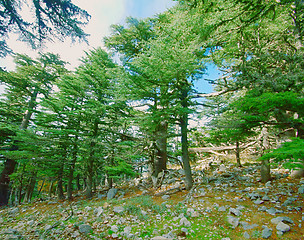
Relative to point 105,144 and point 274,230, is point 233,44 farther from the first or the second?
point 105,144

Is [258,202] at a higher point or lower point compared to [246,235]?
higher

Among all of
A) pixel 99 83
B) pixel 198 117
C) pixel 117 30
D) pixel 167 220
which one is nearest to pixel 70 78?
pixel 99 83

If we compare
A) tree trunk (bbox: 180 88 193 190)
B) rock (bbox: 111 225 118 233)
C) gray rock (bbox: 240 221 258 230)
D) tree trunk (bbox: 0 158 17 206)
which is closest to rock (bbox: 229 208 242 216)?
gray rock (bbox: 240 221 258 230)

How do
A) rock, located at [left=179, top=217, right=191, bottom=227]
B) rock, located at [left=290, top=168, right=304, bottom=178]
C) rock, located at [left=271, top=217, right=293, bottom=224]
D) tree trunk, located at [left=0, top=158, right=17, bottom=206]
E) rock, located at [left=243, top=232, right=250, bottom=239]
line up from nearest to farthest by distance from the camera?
rock, located at [left=243, top=232, right=250, bottom=239] < rock, located at [left=271, top=217, right=293, bottom=224] < rock, located at [left=179, top=217, right=191, bottom=227] < rock, located at [left=290, top=168, right=304, bottom=178] < tree trunk, located at [left=0, top=158, right=17, bottom=206]

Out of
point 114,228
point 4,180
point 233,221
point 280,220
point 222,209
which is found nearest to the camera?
point 280,220

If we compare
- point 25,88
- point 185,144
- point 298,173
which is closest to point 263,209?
point 298,173

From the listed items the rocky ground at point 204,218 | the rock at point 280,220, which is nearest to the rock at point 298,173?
the rocky ground at point 204,218

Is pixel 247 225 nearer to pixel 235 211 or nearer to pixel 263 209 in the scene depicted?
pixel 235 211

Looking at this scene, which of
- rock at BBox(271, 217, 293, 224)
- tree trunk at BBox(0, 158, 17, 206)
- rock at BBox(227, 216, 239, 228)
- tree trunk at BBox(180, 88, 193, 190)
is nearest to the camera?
rock at BBox(271, 217, 293, 224)

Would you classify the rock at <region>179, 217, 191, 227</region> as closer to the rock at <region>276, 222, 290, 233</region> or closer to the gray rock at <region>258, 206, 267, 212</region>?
the rock at <region>276, 222, 290, 233</region>

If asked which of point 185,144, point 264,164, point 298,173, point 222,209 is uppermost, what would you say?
point 185,144

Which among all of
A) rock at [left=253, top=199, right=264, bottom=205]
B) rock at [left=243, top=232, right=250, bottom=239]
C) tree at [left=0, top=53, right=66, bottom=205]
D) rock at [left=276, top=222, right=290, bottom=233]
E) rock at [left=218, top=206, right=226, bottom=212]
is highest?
tree at [left=0, top=53, right=66, bottom=205]

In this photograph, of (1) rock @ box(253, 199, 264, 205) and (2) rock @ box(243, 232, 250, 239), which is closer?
(2) rock @ box(243, 232, 250, 239)

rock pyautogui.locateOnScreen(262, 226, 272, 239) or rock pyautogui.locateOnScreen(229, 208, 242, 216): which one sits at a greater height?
rock pyautogui.locateOnScreen(229, 208, 242, 216)
